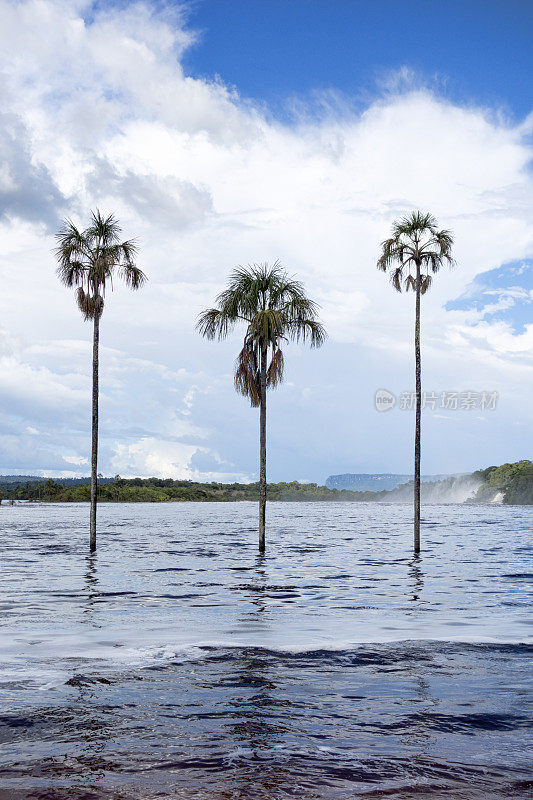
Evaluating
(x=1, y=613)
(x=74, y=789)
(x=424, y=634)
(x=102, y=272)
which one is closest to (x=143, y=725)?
(x=74, y=789)

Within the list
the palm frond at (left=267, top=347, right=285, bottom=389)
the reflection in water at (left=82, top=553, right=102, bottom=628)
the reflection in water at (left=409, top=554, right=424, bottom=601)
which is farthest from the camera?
the palm frond at (left=267, top=347, right=285, bottom=389)

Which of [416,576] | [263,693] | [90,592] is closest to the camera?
[263,693]

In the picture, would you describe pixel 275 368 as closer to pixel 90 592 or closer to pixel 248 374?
pixel 248 374

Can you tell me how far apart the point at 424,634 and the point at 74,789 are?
9650 millimetres

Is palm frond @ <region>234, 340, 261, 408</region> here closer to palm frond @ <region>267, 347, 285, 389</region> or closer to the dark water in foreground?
palm frond @ <region>267, 347, 285, 389</region>

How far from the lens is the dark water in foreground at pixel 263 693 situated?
617 centimetres

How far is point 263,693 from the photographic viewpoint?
9258 millimetres

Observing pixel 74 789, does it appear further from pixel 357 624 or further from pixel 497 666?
pixel 357 624

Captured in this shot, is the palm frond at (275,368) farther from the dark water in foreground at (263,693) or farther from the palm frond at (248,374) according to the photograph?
the dark water in foreground at (263,693)

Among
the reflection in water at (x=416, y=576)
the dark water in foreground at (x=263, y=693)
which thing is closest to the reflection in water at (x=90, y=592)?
the dark water in foreground at (x=263, y=693)

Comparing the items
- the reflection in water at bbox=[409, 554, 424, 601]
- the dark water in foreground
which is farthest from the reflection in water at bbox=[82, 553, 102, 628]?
the reflection in water at bbox=[409, 554, 424, 601]

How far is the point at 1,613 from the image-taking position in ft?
55.7

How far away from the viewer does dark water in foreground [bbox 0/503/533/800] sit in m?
6.17

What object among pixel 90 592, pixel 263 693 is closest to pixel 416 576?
pixel 90 592
